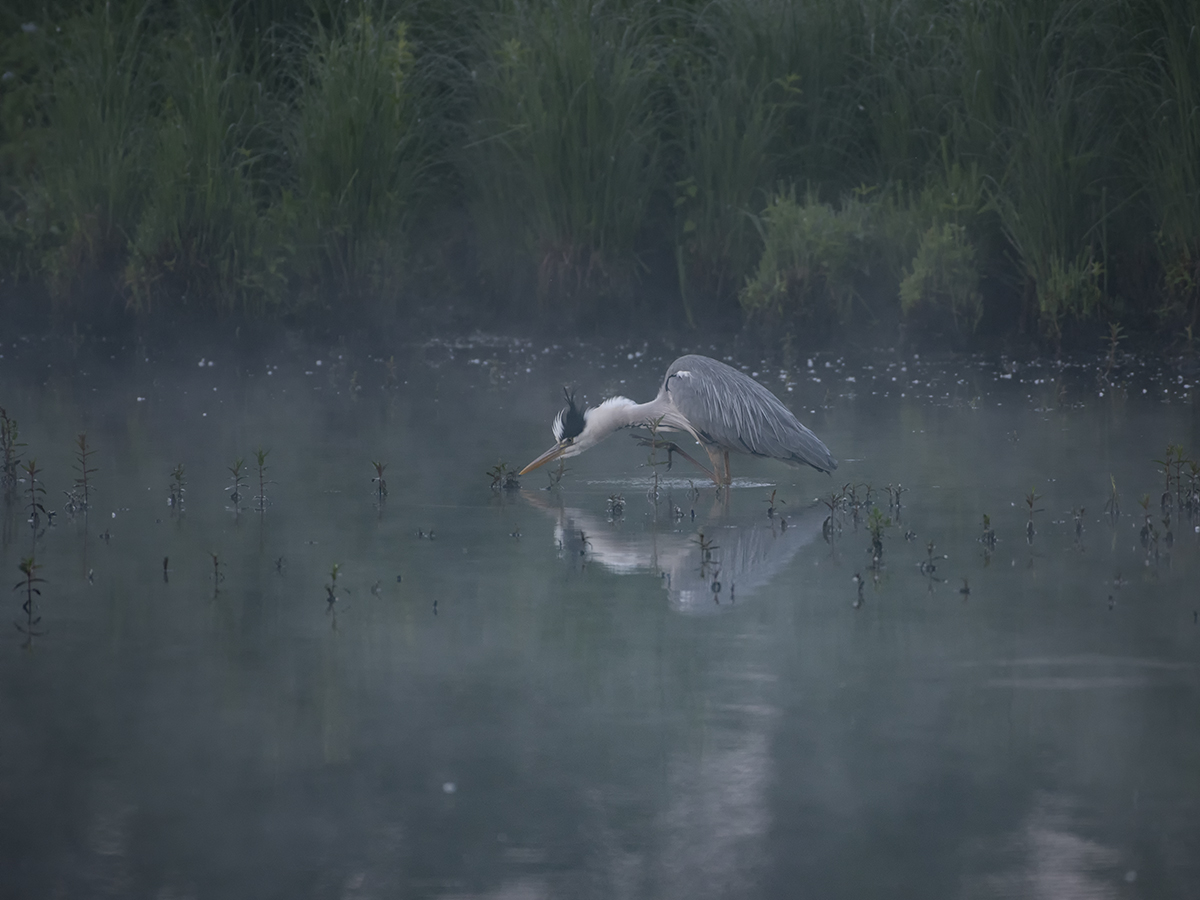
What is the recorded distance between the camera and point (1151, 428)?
8766mm

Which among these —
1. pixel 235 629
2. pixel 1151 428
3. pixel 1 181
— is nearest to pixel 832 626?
pixel 235 629

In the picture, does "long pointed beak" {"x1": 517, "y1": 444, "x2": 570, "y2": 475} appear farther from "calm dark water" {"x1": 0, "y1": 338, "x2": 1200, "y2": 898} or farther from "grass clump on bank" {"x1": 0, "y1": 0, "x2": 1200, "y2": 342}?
"grass clump on bank" {"x1": 0, "y1": 0, "x2": 1200, "y2": 342}

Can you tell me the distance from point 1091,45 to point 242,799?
10.2 m

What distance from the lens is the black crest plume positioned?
25.6 ft

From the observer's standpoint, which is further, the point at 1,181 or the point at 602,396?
the point at 1,181

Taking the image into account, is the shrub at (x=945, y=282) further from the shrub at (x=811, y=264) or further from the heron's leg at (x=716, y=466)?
the heron's leg at (x=716, y=466)

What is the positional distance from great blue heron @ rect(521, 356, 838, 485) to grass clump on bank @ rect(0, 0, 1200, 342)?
4.46 metres

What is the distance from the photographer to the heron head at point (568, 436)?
781 centimetres

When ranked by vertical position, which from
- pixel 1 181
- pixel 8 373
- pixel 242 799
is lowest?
pixel 242 799

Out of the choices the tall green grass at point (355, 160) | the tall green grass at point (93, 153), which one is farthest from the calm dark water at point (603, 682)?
the tall green grass at point (93, 153)

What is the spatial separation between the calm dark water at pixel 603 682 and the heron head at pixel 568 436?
0.14m

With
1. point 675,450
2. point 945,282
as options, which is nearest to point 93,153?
point 945,282

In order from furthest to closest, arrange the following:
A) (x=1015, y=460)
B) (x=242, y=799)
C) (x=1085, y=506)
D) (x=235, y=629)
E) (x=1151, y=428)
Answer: (x=1151, y=428) → (x=1015, y=460) → (x=1085, y=506) → (x=235, y=629) → (x=242, y=799)

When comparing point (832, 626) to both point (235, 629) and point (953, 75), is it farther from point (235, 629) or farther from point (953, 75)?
point (953, 75)
